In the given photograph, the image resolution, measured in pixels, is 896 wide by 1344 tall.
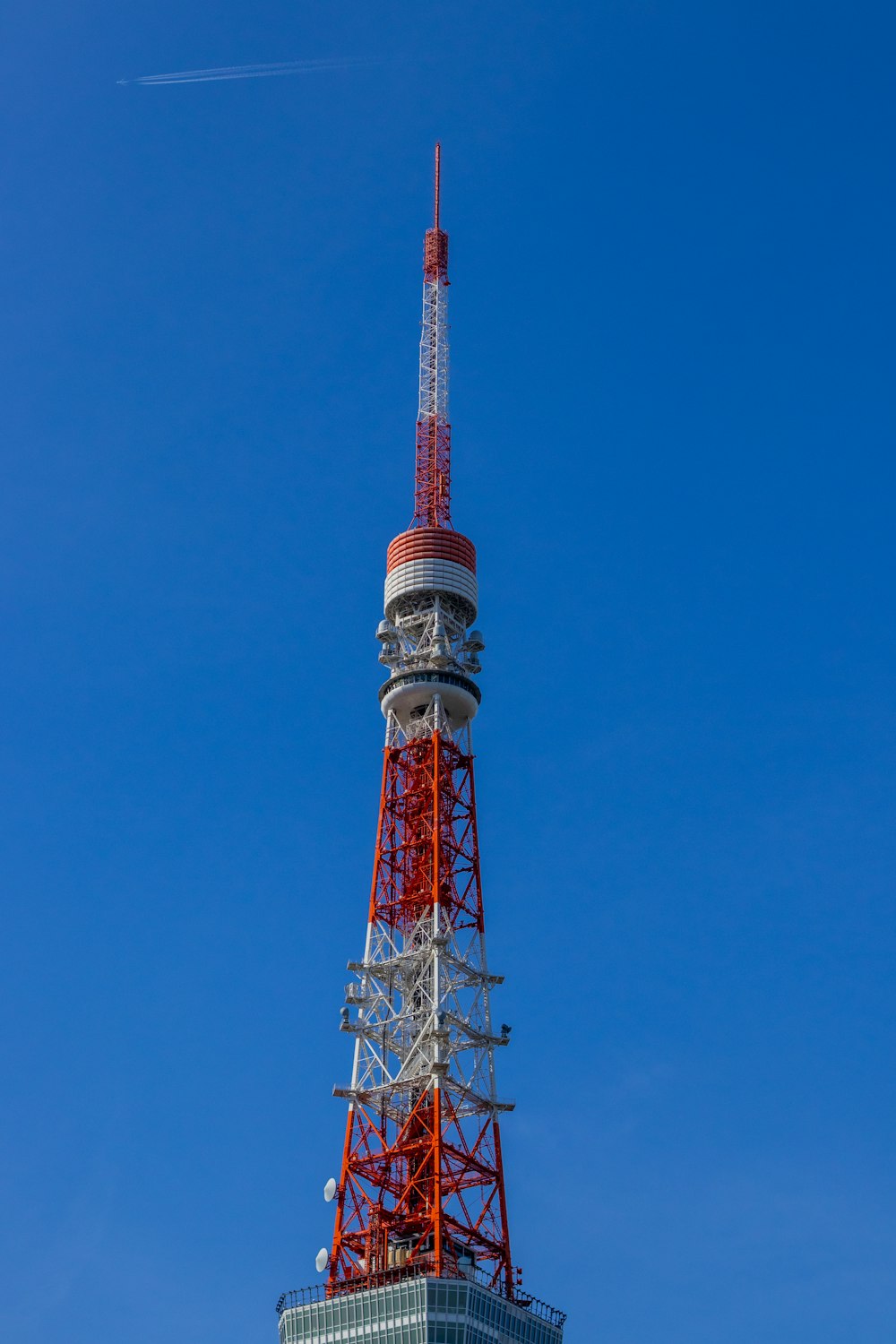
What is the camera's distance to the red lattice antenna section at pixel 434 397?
183500 millimetres

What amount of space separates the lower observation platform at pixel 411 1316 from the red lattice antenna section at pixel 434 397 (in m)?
74.8

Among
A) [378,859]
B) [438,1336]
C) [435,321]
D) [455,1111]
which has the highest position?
[435,321]

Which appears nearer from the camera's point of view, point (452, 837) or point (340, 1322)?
point (340, 1322)

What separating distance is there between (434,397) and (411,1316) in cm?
9111

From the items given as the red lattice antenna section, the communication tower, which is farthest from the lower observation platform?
the red lattice antenna section

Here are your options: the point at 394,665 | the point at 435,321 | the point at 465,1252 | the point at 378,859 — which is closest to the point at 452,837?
the point at 378,859

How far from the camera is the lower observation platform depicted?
436 ft

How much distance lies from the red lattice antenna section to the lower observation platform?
7485 centimetres

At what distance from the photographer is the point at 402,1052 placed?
154625 millimetres

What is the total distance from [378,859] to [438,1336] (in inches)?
1815

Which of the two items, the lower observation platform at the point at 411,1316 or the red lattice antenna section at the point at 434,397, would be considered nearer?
the lower observation platform at the point at 411,1316

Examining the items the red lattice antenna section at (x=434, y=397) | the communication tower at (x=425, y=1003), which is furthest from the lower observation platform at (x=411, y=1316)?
the red lattice antenna section at (x=434, y=397)

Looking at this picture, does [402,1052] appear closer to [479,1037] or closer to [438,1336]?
[479,1037]

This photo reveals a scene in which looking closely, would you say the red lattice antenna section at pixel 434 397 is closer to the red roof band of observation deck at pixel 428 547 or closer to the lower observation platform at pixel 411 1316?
the red roof band of observation deck at pixel 428 547
